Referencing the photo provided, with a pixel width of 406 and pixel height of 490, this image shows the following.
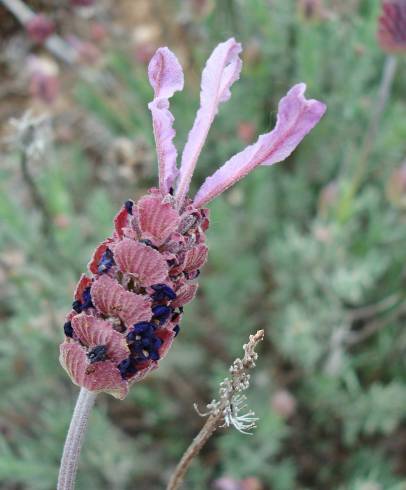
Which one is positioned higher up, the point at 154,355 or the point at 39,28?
the point at 39,28

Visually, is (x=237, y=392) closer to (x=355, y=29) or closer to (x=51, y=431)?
(x=51, y=431)

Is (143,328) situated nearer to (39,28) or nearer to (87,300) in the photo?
(87,300)

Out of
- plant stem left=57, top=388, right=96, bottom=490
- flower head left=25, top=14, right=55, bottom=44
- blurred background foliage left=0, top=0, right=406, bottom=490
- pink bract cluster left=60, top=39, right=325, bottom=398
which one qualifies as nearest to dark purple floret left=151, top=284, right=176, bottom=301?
pink bract cluster left=60, top=39, right=325, bottom=398

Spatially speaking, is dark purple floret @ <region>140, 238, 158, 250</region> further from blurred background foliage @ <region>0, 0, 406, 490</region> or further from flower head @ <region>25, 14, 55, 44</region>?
flower head @ <region>25, 14, 55, 44</region>

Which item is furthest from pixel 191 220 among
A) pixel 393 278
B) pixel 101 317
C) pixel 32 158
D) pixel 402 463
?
pixel 402 463

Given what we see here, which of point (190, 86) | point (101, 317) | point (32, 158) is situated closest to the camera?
point (101, 317)

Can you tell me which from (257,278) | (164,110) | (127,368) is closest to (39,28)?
(257,278)
